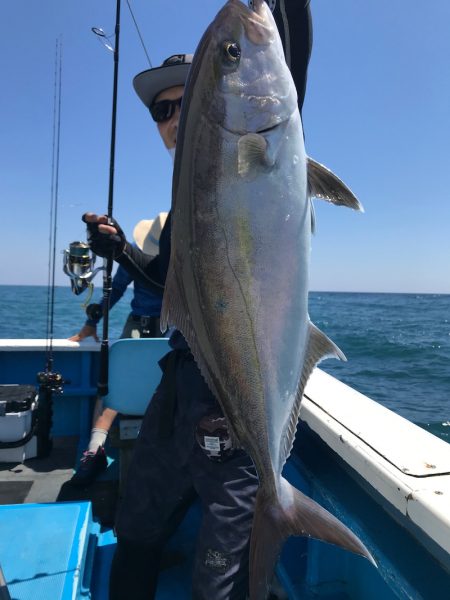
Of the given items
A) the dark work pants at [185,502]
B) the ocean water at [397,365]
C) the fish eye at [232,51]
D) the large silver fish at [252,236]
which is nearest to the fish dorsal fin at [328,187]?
the large silver fish at [252,236]

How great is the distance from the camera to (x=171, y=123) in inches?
84.6

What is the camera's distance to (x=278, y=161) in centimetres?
122

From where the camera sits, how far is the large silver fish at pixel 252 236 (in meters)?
1.22

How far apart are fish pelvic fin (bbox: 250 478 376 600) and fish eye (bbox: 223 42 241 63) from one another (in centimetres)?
123

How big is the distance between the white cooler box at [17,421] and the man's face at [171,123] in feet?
7.22

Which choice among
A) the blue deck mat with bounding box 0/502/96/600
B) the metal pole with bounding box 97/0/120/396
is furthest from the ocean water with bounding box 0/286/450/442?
the blue deck mat with bounding box 0/502/96/600

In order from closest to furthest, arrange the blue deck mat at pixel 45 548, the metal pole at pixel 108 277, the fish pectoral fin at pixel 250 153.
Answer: the fish pectoral fin at pixel 250 153 < the blue deck mat at pixel 45 548 < the metal pole at pixel 108 277

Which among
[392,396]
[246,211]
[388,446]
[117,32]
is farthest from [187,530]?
[392,396]

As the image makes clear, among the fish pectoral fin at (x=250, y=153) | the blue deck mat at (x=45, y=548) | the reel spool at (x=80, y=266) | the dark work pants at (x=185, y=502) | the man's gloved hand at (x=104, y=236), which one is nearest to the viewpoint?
the fish pectoral fin at (x=250, y=153)

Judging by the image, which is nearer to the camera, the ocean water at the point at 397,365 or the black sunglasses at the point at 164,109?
the black sunglasses at the point at 164,109

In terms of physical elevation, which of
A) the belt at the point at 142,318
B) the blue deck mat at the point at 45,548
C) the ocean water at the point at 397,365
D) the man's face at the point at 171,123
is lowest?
the ocean water at the point at 397,365

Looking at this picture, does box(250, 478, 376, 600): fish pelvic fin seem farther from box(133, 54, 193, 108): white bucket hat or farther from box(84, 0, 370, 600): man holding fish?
box(133, 54, 193, 108): white bucket hat

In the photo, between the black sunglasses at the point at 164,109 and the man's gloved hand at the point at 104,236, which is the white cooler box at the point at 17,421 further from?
the black sunglasses at the point at 164,109

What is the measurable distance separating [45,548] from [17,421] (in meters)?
1.48
